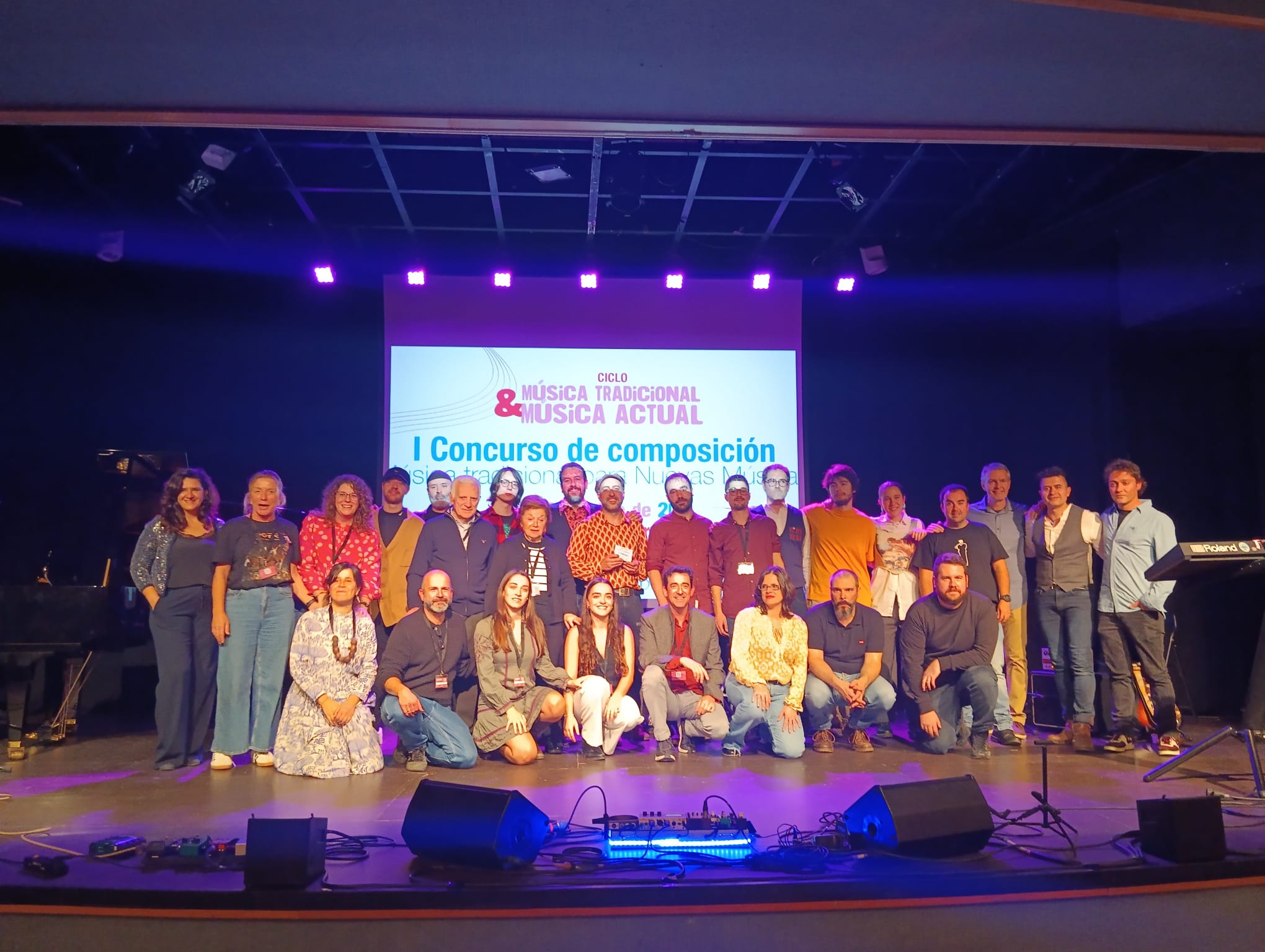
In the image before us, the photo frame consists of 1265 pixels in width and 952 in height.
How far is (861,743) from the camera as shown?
199 inches

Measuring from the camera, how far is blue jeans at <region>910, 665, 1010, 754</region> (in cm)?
491

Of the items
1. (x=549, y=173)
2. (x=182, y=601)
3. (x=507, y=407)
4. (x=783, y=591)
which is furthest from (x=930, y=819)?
(x=549, y=173)

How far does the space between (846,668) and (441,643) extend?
93.4 inches

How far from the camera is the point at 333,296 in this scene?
7.35m

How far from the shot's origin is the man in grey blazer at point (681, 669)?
500 cm

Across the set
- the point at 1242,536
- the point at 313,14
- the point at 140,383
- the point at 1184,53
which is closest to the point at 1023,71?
the point at 1184,53

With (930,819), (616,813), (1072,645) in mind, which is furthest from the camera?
(1072,645)

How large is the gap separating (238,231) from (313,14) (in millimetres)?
5359

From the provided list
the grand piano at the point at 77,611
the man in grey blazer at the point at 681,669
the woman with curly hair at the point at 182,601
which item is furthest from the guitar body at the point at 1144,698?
the grand piano at the point at 77,611

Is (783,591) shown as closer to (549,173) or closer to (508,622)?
(508,622)

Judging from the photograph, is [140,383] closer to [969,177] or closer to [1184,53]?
[969,177]

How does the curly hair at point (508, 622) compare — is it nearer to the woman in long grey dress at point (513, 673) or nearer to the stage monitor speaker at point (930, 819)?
the woman in long grey dress at point (513, 673)

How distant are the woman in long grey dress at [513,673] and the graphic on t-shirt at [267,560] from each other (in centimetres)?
114

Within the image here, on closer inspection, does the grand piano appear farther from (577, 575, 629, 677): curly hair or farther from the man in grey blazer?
the man in grey blazer
